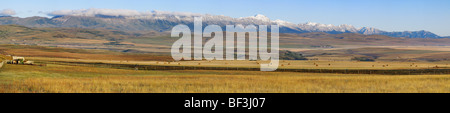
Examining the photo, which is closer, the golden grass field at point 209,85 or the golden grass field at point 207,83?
the golden grass field at point 209,85

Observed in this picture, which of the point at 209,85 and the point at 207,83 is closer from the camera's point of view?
the point at 209,85

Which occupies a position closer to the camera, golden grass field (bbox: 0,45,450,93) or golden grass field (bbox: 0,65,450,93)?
golden grass field (bbox: 0,65,450,93)
